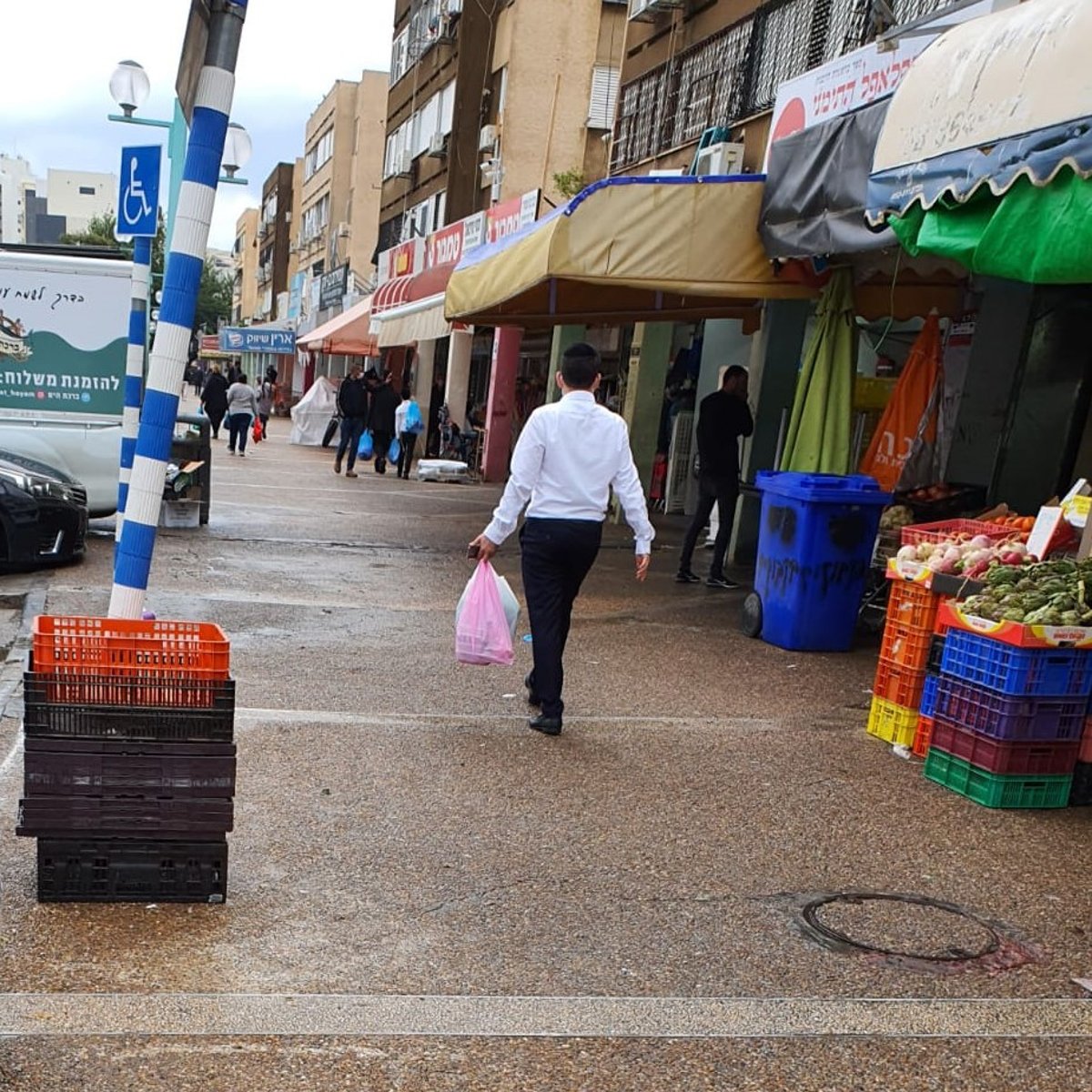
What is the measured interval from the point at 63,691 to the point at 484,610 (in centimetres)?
262

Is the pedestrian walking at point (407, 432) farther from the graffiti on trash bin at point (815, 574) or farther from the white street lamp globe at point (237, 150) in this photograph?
the graffiti on trash bin at point (815, 574)

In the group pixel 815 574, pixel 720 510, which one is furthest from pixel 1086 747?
pixel 720 510

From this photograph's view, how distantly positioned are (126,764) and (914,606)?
3.96 metres

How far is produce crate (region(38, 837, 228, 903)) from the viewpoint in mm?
3789

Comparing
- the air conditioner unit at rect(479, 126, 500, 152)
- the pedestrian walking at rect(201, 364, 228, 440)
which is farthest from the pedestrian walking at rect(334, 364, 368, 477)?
the air conditioner unit at rect(479, 126, 500, 152)

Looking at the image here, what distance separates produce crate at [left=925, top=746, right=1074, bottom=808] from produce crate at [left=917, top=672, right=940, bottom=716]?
16.0 inches

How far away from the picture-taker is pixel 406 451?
73.4 ft

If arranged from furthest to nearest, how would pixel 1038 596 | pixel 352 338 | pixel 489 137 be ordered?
1. pixel 352 338
2. pixel 489 137
3. pixel 1038 596

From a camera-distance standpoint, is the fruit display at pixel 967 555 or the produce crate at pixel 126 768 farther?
the fruit display at pixel 967 555

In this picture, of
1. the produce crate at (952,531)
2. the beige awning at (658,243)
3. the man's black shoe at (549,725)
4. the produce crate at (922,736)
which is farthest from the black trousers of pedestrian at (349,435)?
the produce crate at (922,736)

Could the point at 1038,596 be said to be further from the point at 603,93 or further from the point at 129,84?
the point at 603,93

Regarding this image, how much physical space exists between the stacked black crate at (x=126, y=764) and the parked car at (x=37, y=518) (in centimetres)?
617

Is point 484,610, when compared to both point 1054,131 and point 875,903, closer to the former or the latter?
point 875,903

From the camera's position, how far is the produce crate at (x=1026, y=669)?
17.1 ft
